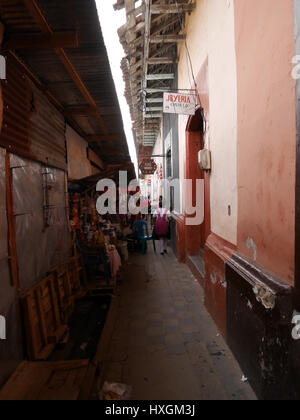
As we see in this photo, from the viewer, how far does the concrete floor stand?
9.42 feet

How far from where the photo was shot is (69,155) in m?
6.25

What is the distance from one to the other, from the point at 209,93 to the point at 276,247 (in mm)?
3314

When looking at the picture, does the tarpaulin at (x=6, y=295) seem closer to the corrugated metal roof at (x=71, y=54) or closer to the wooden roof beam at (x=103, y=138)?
the corrugated metal roof at (x=71, y=54)

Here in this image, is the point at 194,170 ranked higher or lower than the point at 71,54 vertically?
lower

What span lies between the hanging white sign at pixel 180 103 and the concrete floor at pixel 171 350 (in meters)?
4.15

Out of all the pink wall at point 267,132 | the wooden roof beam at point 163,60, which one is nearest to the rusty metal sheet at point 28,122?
the pink wall at point 267,132

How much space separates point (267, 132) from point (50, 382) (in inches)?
141

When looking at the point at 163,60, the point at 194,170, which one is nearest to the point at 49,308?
the point at 194,170

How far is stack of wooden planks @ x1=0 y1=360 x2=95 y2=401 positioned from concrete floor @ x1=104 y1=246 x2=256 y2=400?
42 cm

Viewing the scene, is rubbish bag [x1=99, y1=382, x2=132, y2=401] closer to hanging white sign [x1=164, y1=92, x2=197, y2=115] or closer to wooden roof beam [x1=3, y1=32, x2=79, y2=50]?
wooden roof beam [x1=3, y1=32, x2=79, y2=50]

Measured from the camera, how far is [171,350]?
11.9 feet

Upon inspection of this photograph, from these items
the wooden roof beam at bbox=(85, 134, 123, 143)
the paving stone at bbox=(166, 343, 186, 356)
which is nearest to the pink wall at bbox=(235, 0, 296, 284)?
the paving stone at bbox=(166, 343, 186, 356)

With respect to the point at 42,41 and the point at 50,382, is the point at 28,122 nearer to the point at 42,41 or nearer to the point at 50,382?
the point at 42,41

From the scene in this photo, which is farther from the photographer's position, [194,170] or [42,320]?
[194,170]
